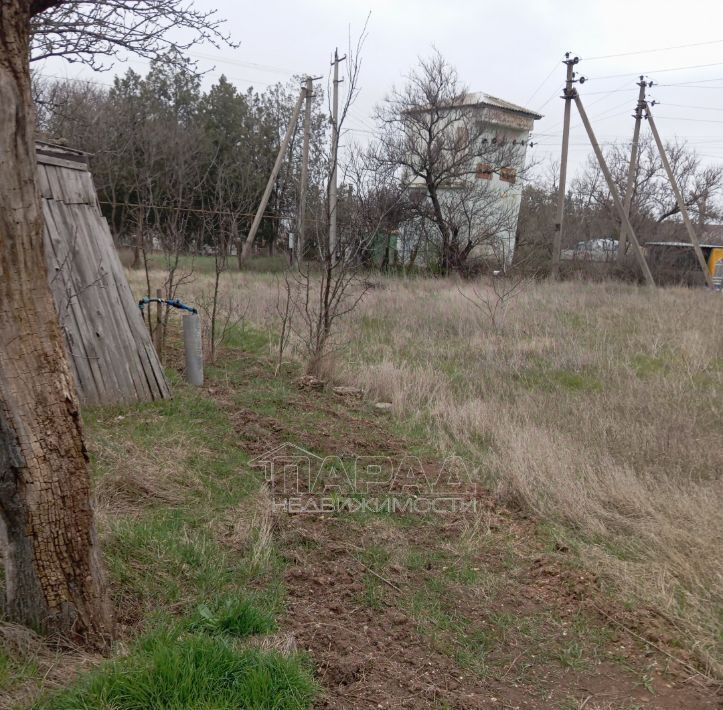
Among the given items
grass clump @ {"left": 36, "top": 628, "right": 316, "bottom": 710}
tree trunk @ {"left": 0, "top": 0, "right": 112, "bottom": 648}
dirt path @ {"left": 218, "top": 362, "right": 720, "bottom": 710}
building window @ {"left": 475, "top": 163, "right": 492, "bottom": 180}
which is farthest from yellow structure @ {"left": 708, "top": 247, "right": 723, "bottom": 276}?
tree trunk @ {"left": 0, "top": 0, "right": 112, "bottom": 648}

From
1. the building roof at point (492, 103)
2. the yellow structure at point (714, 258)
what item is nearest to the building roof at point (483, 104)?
the building roof at point (492, 103)

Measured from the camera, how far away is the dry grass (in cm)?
352

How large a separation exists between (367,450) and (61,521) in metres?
3.11

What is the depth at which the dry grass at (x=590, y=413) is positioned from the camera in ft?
11.5

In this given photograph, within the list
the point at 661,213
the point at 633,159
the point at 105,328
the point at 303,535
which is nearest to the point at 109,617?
the point at 303,535

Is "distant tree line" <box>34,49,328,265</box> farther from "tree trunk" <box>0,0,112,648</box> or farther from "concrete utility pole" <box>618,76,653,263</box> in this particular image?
"tree trunk" <box>0,0,112,648</box>

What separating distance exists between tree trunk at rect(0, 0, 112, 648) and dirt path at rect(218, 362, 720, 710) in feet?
3.03

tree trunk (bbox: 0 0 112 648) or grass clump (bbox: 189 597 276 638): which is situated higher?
tree trunk (bbox: 0 0 112 648)

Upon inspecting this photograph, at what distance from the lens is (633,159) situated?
78.8 ft

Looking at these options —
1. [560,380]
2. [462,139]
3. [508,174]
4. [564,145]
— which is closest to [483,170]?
[462,139]

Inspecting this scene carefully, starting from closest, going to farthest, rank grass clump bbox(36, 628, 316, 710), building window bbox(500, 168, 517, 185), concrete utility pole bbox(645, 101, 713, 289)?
grass clump bbox(36, 628, 316, 710)
concrete utility pole bbox(645, 101, 713, 289)
building window bbox(500, 168, 517, 185)

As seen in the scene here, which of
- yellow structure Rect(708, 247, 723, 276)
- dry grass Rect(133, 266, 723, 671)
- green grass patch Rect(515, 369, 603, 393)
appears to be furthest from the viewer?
yellow structure Rect(708, 247, 723, 276)

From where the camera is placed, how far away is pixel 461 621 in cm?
294

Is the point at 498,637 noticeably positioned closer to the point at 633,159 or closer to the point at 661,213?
the point at 633,159
